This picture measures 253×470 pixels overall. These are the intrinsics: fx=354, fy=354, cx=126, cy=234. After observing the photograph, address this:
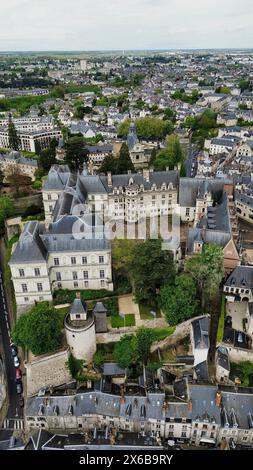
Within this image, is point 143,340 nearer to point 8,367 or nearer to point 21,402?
point 21,402

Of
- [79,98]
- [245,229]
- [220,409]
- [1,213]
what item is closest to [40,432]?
[220,409]

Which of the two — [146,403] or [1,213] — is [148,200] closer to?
[1,213]

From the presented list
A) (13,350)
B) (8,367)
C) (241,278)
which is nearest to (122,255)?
(241,278)

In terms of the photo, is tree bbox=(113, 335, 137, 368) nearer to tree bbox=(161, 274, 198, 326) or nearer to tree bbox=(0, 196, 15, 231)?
tree bbox=(161, 274, 198, 326)

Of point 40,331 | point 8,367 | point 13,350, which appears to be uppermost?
point 40,331

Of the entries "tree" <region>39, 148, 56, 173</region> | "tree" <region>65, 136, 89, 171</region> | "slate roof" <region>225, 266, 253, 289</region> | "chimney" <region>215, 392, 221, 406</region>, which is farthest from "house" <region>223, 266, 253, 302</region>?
"tree" <region>39, 148, 56, 173</region>
